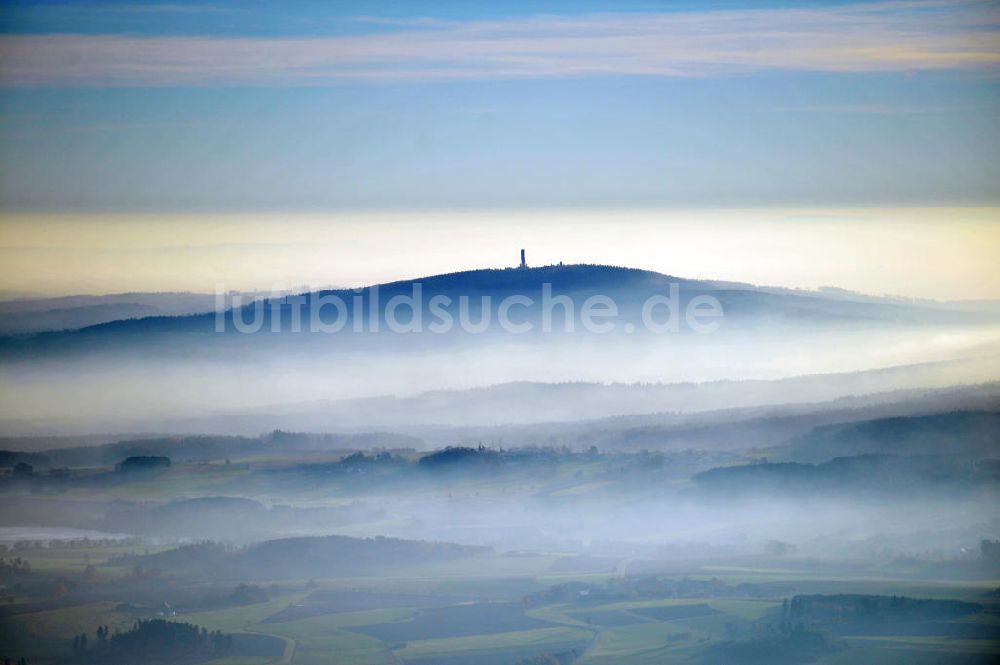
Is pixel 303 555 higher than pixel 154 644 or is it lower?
higher

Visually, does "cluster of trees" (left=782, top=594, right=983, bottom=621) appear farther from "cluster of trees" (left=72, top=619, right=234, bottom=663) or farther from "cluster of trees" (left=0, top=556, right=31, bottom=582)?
"cluster of trees" (left=0, top=556, right=31, bottom=582)

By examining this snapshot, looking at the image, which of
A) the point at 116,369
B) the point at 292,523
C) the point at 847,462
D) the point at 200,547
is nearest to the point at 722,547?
the point at 847,462

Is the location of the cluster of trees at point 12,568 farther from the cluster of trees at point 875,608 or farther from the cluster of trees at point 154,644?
the cluster of trees at point 875,608

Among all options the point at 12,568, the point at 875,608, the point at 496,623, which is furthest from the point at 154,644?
the point at 875,608

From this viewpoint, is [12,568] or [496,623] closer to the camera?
[496,623]

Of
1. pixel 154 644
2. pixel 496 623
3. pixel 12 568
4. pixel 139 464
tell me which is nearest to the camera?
pixel 154 644

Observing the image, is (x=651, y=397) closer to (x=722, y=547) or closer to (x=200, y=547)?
(x=722, y=547)

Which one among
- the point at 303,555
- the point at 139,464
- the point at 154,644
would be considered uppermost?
the point at 139,464

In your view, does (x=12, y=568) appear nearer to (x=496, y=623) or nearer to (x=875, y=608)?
(x=496, y=623)

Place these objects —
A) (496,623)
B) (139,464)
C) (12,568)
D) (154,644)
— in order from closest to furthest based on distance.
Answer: (154,644)
(496,623)
(12,568)
(139,464)
